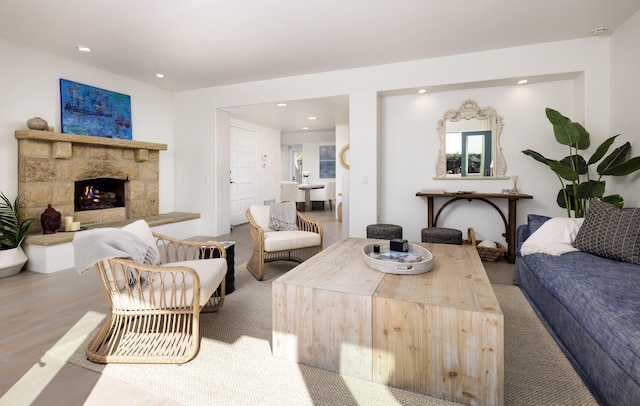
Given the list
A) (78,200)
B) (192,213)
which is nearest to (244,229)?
(192,213)

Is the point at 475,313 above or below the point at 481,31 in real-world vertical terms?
below

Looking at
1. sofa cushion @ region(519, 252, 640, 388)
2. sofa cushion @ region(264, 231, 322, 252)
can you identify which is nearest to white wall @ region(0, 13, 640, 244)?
sofa cushion @ region(264, 231, 322, 252)

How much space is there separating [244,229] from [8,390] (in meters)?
5.24

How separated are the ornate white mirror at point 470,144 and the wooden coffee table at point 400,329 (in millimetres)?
2879

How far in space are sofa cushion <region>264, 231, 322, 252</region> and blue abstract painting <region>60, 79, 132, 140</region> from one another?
3.22 meters

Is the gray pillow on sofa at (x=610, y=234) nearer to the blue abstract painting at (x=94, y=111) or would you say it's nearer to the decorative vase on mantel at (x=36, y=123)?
the decorative vase on mantel at (x=36, y=123)

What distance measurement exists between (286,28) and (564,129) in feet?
10.2

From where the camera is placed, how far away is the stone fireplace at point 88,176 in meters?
4.04

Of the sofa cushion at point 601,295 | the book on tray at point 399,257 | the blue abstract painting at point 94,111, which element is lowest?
Result: the sofa cushion at point 601,295

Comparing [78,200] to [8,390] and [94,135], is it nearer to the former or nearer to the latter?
[94,135]

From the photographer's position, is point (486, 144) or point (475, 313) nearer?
point (475, 313)

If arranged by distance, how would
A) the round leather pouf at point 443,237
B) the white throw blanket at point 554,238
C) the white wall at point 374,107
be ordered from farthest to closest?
the round leather pouf at point 443,237, the white wall at point 374,107, the white throw blanket at point 554,238

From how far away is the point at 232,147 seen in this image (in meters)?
7.19

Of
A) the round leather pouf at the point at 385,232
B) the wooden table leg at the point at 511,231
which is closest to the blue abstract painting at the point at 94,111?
the round leather pouf at the point at 385,232
